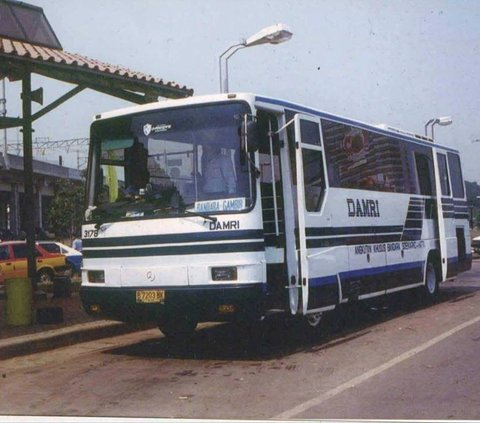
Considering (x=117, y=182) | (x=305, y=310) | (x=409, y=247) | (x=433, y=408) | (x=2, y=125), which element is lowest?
(x=433, y=408)

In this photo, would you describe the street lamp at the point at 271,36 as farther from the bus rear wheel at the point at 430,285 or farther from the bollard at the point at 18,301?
the bus rear wheel at the point at 430,285

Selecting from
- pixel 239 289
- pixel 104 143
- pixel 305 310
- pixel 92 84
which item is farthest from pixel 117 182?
pixel 92 84

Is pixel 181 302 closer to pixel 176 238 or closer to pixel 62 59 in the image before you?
pixel 176 238

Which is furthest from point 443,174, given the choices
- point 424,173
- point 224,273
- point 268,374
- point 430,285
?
point 268,374

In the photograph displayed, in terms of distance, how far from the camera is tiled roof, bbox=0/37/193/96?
34.2 ft

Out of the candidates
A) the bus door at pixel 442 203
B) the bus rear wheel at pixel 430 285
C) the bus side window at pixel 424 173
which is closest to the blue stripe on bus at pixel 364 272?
the bus rear wheel at pixel 430 285

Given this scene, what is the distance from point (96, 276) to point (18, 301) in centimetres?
219

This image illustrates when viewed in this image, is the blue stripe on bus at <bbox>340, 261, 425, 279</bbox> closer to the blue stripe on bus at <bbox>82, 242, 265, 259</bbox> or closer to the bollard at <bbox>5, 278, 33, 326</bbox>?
the blue stripe on bus at <bbox>82, 242, 265, 259</bbox>

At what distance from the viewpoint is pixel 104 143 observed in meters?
8.74

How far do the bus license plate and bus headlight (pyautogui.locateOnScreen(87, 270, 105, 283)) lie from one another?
1.99 ft

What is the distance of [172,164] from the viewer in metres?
8.02

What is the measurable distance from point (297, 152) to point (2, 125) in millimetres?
5731

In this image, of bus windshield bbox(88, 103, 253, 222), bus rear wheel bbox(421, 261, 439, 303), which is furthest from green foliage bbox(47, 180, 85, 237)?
bus windshield bbox(88, 103, 253, 222)

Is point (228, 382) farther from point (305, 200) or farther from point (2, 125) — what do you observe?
point (2, 125)
